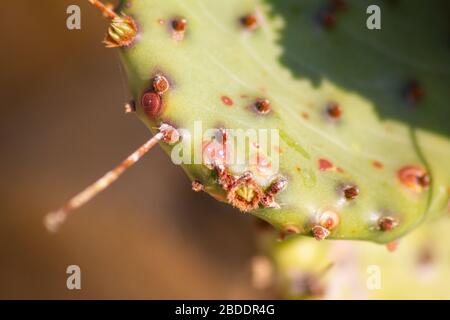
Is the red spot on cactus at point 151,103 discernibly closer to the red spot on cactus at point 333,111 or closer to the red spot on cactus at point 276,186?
the red spot on cactus at point 276,186

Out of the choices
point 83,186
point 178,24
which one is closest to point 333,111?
point 178,24

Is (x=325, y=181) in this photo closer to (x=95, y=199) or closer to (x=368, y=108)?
(x=368, y=108)

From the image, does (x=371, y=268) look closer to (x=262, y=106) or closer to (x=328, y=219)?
(x=328, y=219)

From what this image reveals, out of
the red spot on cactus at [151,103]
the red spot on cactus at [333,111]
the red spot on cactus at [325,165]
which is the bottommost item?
the red spot on cactus at [325,165]

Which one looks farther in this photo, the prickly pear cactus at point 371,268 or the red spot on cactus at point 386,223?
the prickly pear cactus at point 371,268

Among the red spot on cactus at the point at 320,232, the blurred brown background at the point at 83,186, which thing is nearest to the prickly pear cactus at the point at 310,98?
the red spot on cactus at the point at 320,232

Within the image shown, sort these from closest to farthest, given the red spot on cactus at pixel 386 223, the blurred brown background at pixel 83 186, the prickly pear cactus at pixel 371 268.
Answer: the red spot on cactus at pixel 386 223
the prickly pear cactus at pixel 371 268
the blurred brown background at pixel 83 186

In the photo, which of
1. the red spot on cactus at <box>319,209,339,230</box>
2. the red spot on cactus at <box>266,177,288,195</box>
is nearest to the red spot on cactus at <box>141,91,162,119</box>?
the red spot on cactus at <box>266,177,288,195</box>
